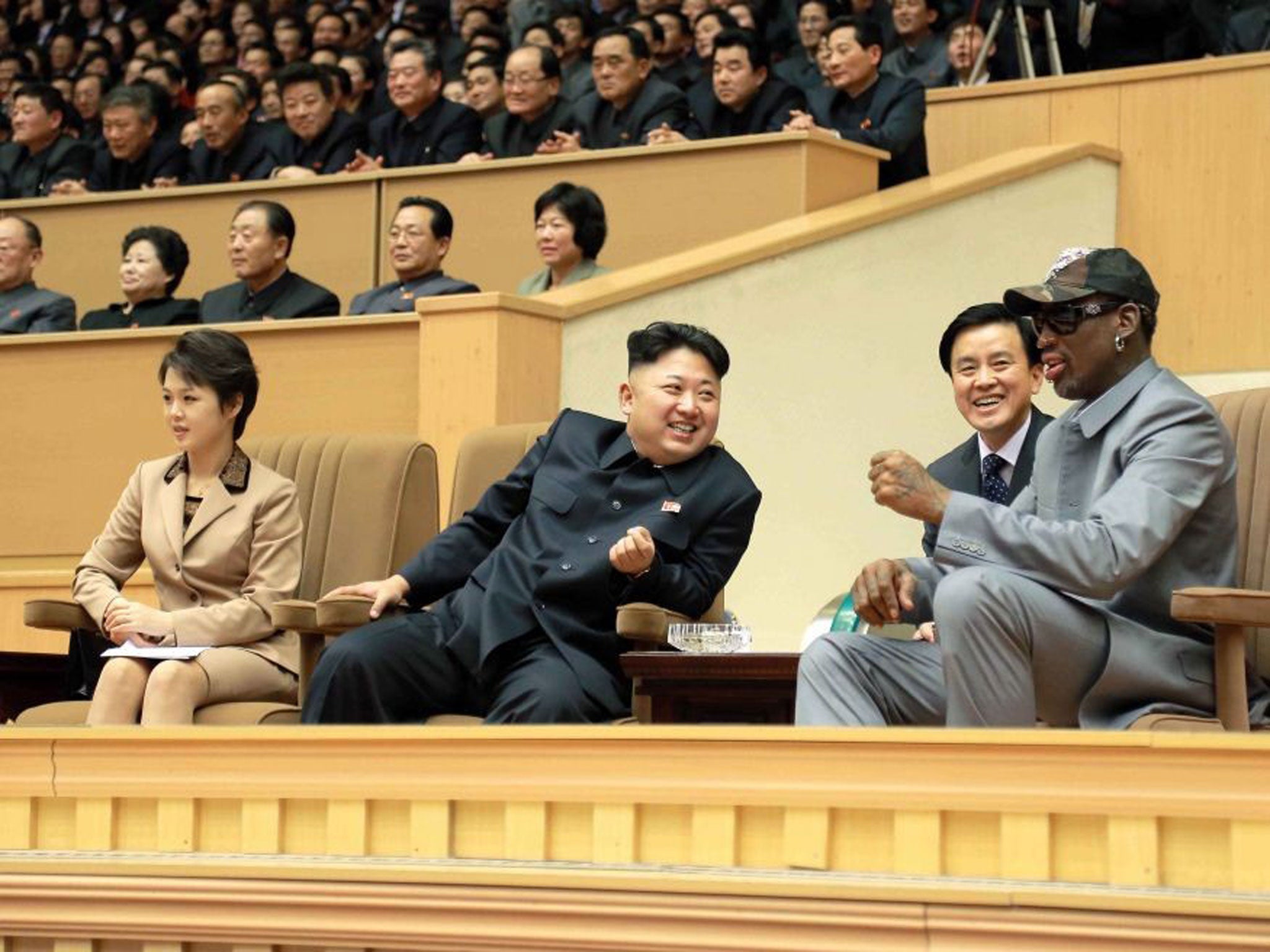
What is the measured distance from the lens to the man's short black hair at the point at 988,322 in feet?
10.6

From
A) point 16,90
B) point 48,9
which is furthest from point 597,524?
point 48,9

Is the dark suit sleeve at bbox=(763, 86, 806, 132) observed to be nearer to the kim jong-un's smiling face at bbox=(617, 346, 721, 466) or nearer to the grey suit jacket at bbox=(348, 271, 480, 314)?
the grey suit jacket at bbox=(348, 271, 480, 314)

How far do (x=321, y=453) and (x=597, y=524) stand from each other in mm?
679

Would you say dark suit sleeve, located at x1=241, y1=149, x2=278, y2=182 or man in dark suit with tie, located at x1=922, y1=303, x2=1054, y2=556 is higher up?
dark suit sleeve, located at x1=241, y1=149, x2=278, y2=182

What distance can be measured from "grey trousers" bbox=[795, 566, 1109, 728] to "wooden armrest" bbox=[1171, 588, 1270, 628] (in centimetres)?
12

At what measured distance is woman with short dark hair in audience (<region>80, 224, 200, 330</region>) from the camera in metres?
5.62

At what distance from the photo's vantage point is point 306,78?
6918mm

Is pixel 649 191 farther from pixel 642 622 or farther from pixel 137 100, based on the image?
pixel 642 622

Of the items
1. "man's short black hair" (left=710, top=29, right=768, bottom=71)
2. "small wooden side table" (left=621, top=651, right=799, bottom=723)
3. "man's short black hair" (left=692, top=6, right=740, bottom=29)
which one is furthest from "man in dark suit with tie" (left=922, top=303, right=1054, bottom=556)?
"man's short black hair" (left=692, top=6, right=740, bottom=29)

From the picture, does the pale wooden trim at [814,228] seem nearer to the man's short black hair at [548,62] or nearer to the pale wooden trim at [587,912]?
the man's short black hair at [548,62]

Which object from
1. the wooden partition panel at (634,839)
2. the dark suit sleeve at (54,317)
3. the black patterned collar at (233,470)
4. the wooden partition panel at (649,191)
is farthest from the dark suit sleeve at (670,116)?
the wooden partition panel at (634,839)

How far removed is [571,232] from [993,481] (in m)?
2.20

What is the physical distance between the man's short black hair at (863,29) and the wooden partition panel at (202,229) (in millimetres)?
1349

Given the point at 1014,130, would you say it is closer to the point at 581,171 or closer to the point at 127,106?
the point at 581,171
